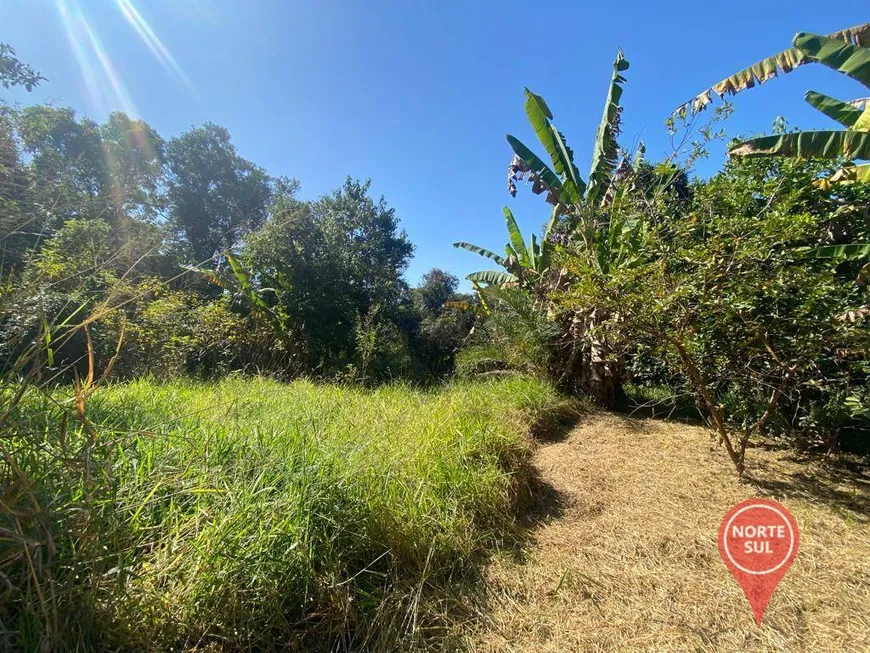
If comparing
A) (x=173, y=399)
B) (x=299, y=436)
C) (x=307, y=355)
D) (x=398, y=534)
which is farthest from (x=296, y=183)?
(x=398, y=534)

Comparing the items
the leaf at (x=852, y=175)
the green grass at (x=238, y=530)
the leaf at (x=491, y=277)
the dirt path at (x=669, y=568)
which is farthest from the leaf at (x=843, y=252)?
the leaf at (x=491, y=277)

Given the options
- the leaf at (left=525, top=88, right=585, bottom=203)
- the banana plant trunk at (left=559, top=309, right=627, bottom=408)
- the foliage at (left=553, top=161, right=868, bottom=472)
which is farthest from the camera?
the leaf at (left=525, top=88, right=585, bottom=203)

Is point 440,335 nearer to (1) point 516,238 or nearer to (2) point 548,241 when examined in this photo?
(1) point 516,238

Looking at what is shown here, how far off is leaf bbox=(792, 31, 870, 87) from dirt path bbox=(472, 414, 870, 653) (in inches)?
167

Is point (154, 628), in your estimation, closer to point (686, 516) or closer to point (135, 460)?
point (135, 460)

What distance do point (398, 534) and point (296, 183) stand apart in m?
17.4

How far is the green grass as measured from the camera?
1015 mm

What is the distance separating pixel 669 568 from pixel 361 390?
438cm

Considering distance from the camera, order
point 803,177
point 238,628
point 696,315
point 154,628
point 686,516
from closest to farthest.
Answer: point 154,628, point 238,628, point 686,516, point 696,315, point 803,177

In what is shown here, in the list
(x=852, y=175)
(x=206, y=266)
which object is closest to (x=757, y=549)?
(x=852, y=175)

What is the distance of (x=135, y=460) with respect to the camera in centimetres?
157

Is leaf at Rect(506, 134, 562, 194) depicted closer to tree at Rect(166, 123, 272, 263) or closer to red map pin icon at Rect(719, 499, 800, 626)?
red map pin icon at Rect(719, 499, 800, 626)

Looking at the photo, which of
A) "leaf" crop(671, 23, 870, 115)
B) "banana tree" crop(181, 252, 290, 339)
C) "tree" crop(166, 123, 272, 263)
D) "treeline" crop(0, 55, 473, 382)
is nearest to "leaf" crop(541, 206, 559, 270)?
"leaf" crop(671, 23, 870, 115)

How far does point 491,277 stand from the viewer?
7625 mm
